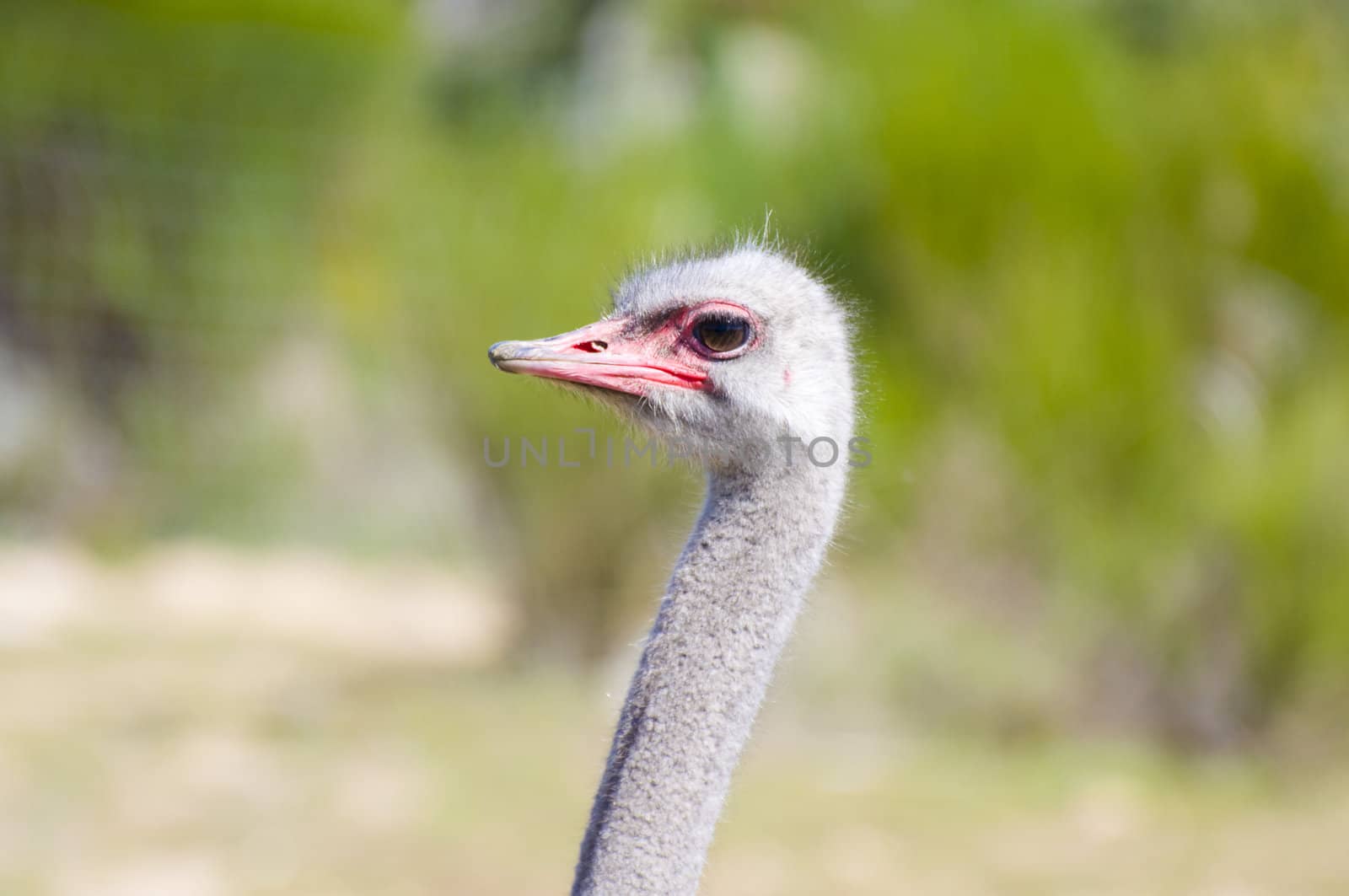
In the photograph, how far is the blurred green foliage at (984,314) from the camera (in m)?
5.66

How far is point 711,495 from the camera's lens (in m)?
2.00

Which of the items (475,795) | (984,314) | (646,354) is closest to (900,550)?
(984,314)

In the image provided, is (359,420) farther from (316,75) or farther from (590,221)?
(590,221)

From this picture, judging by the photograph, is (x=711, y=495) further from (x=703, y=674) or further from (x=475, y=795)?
(x=475, y=795)

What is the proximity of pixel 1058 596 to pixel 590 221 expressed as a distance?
2.43 meters

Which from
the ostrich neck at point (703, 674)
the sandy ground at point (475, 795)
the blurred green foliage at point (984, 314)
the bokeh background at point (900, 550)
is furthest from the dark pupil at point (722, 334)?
the bokeh background at point (900, 550)

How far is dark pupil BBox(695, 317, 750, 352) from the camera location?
2025 millimetres

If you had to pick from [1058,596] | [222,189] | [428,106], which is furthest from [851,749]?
[222,189]

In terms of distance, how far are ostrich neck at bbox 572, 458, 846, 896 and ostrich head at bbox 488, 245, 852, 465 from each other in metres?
0.06

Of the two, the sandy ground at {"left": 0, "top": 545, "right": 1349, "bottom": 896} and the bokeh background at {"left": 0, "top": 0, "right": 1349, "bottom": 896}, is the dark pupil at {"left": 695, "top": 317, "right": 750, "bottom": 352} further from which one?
the bokeh background at {"left": 0, "top": 0, "right": 1349, "bottom": 896}

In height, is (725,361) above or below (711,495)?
above

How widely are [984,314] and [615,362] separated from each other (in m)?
4.26

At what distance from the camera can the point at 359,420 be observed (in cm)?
898

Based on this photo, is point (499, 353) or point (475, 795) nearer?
point (499, 353)
